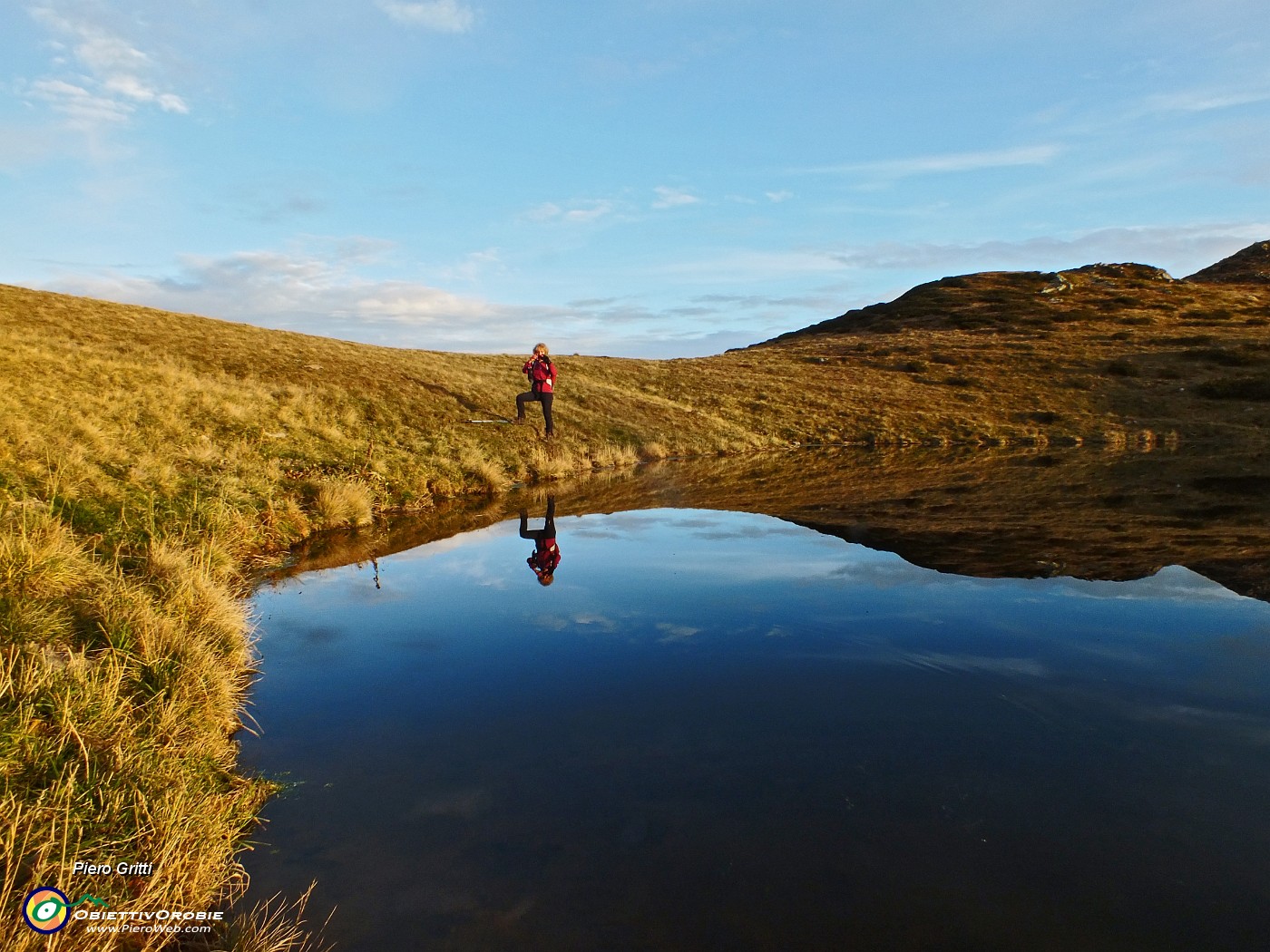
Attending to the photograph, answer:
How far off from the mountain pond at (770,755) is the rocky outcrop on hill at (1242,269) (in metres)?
120

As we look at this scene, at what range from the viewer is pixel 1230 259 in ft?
394

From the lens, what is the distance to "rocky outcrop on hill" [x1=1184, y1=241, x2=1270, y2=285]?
104 metres

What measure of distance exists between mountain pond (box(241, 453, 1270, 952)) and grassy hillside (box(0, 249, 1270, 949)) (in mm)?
973

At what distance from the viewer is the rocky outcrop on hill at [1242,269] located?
10425 cm

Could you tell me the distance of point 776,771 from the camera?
630cm

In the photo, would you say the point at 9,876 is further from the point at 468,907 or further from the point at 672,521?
the point at 672,521

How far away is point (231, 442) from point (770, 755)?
64.3 feet

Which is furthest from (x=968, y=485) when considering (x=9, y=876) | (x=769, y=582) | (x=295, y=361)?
(x=295, y=361)

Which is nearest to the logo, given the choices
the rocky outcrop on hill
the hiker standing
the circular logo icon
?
the circular logo icon

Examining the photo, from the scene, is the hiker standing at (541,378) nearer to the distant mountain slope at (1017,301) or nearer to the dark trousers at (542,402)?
the dark trousers at (542,402)

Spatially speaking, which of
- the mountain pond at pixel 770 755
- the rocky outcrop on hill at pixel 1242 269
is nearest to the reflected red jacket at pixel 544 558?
the mountain pond at pixel 770 755

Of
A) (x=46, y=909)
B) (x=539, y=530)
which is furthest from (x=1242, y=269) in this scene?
(x=46, y=909)

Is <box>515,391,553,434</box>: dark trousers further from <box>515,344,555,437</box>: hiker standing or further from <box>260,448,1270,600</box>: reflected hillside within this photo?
<box>260,448,1270,600</box>: reflected hillside

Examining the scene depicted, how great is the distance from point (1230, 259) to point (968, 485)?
13102cm
